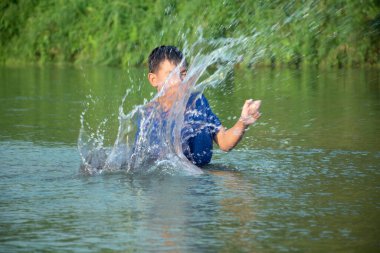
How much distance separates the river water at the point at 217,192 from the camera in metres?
5.59

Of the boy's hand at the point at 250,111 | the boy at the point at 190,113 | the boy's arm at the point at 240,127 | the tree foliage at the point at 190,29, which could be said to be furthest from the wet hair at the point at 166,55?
the tree foliage at the point at 190,29

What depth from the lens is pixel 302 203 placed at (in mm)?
6660

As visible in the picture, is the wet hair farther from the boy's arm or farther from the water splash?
the boy's arm

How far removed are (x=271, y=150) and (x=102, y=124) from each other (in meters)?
3.10

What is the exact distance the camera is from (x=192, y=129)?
26.1ft

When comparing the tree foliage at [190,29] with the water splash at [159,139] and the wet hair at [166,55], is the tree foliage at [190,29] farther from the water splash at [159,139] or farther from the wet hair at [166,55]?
the water splash at [159,139]

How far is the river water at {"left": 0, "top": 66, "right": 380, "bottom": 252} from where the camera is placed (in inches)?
220

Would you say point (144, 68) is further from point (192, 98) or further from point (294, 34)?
point (192, 98)

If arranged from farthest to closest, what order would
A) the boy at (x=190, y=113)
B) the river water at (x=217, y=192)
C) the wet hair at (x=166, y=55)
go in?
the wet hair at (x=166, y=55) < the boy at (x=190, y=113) < the river water at (x=217, y=192)

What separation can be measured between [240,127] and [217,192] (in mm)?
670

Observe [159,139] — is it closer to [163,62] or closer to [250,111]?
[163,62]

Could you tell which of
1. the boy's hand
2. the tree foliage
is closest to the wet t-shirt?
the boy's hand

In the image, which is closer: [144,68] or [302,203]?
[302,203]

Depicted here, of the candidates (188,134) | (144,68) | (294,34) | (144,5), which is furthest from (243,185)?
(144,5)
